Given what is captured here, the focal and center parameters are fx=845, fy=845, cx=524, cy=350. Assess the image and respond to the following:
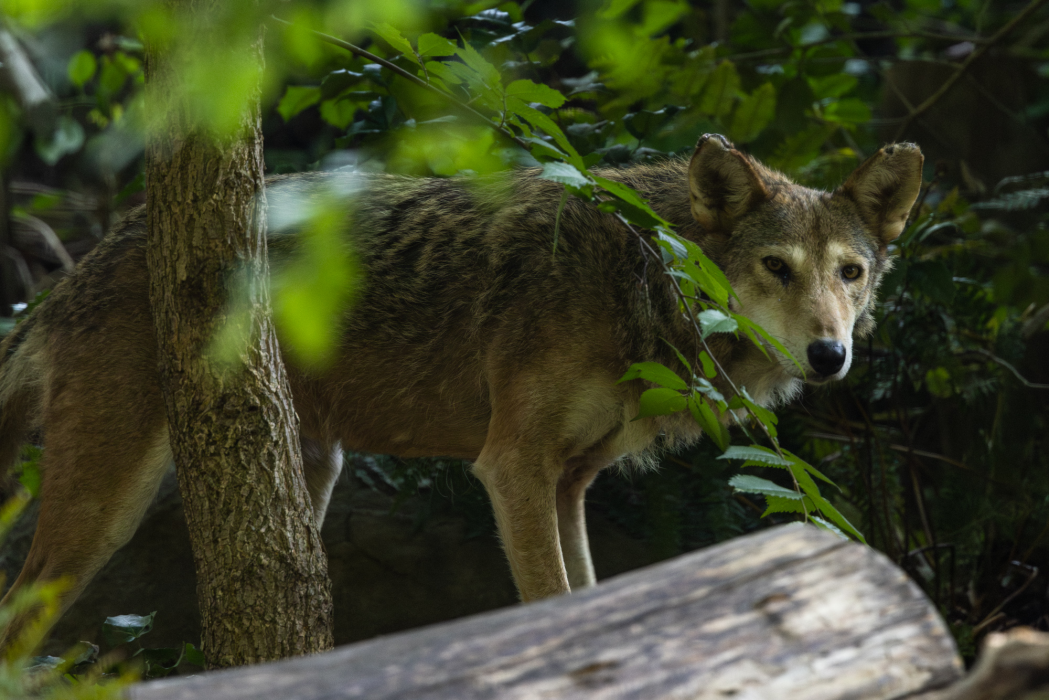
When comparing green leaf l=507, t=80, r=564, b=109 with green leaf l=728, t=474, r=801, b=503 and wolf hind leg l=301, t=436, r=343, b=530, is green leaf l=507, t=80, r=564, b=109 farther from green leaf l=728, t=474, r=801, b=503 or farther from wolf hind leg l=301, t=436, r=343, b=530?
wolf hind leg l=301, t=436, r=343, b=530

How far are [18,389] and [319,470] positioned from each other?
1.47m

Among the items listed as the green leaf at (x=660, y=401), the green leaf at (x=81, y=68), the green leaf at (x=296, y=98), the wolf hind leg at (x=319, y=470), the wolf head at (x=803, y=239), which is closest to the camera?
the green leaf at (x=660, y=401)

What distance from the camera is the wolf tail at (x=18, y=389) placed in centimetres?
396

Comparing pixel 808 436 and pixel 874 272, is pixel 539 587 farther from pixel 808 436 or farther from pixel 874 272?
pixel 808 436

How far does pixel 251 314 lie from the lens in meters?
2.68

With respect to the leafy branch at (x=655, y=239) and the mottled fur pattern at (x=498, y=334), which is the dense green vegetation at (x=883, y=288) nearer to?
the mottled fur pattern at (x=498, y=334)

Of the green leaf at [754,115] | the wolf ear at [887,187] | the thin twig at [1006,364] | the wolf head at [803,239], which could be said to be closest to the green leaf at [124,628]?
the wolf head at [803,239]

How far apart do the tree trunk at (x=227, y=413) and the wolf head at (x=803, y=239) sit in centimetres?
190

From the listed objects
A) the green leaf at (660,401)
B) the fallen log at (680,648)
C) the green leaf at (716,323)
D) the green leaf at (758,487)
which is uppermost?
the green leaf at (716,323)

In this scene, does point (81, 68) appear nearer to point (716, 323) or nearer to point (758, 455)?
point (716, 323)

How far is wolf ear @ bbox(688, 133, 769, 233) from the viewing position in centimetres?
358

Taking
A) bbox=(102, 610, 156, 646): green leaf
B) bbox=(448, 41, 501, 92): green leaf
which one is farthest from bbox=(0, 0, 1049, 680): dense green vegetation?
bbox=(102, 610, 156, 646): green leaf

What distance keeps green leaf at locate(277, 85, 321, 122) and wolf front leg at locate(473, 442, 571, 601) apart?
2362 millimetres

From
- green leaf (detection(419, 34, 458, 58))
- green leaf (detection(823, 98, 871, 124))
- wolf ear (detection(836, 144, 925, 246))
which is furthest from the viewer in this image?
green leaf (detection(823, 98, 871, 124))
